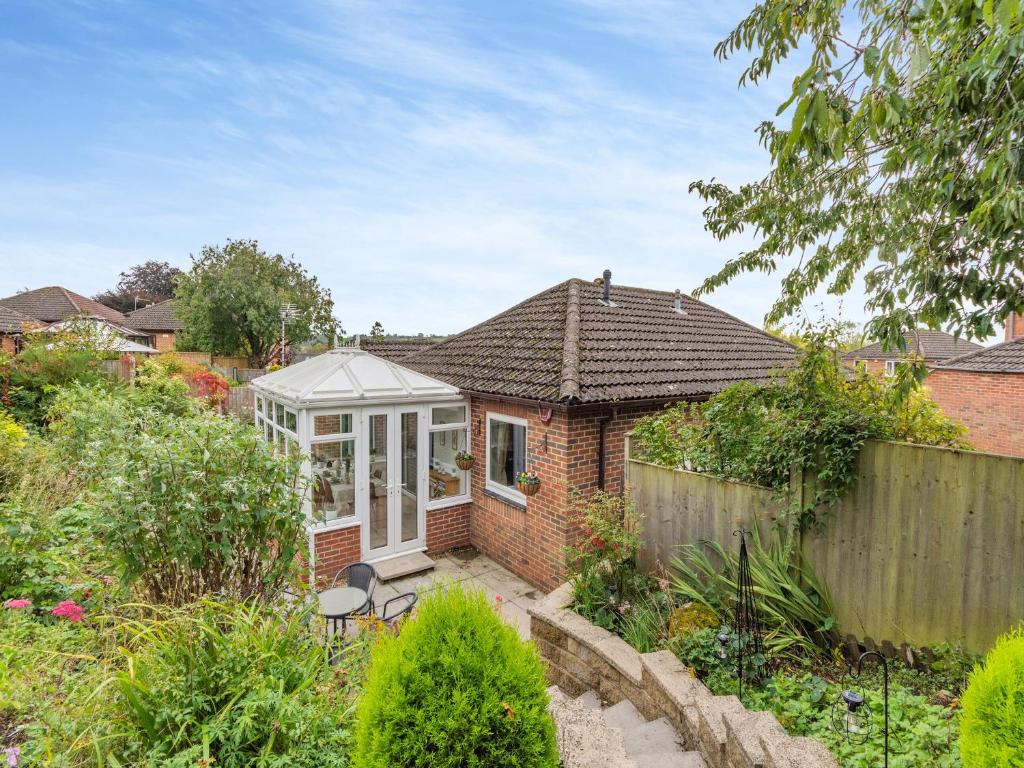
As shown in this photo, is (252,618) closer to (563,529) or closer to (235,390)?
(563,529)

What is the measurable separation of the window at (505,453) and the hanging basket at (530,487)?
20.1 inches

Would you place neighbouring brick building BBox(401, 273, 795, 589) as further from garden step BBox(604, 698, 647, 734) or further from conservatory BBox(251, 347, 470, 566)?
garden step BBox(604, 698, 647, 734)

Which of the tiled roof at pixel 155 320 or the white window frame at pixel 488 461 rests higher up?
the tiled roof at pixel 155 320

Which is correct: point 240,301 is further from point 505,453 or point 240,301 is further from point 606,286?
point 505,453

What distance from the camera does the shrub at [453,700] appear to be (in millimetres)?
1980

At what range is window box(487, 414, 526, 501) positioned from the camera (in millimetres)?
8188

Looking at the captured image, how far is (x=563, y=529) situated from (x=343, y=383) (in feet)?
13.3

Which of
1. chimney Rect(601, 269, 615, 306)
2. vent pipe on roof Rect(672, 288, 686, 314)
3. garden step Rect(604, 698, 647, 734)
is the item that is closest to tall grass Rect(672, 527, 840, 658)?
garden step Rect(604, 698, 647, 734)

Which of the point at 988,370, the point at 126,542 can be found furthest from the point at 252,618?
the point at 988,370

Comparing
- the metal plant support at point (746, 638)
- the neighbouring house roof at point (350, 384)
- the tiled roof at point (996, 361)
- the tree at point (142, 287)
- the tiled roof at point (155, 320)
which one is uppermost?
the tree at point (142, 287)

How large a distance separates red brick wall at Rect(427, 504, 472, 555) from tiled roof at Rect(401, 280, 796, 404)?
7.35 ft

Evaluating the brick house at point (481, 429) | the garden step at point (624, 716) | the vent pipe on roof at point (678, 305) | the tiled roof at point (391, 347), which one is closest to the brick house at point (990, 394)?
the vent pipe on roof at point (678, 305)

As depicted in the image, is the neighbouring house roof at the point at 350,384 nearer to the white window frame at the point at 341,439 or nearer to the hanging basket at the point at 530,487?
the white window frame at the point at 341,439

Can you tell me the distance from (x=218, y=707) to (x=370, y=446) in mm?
5541
